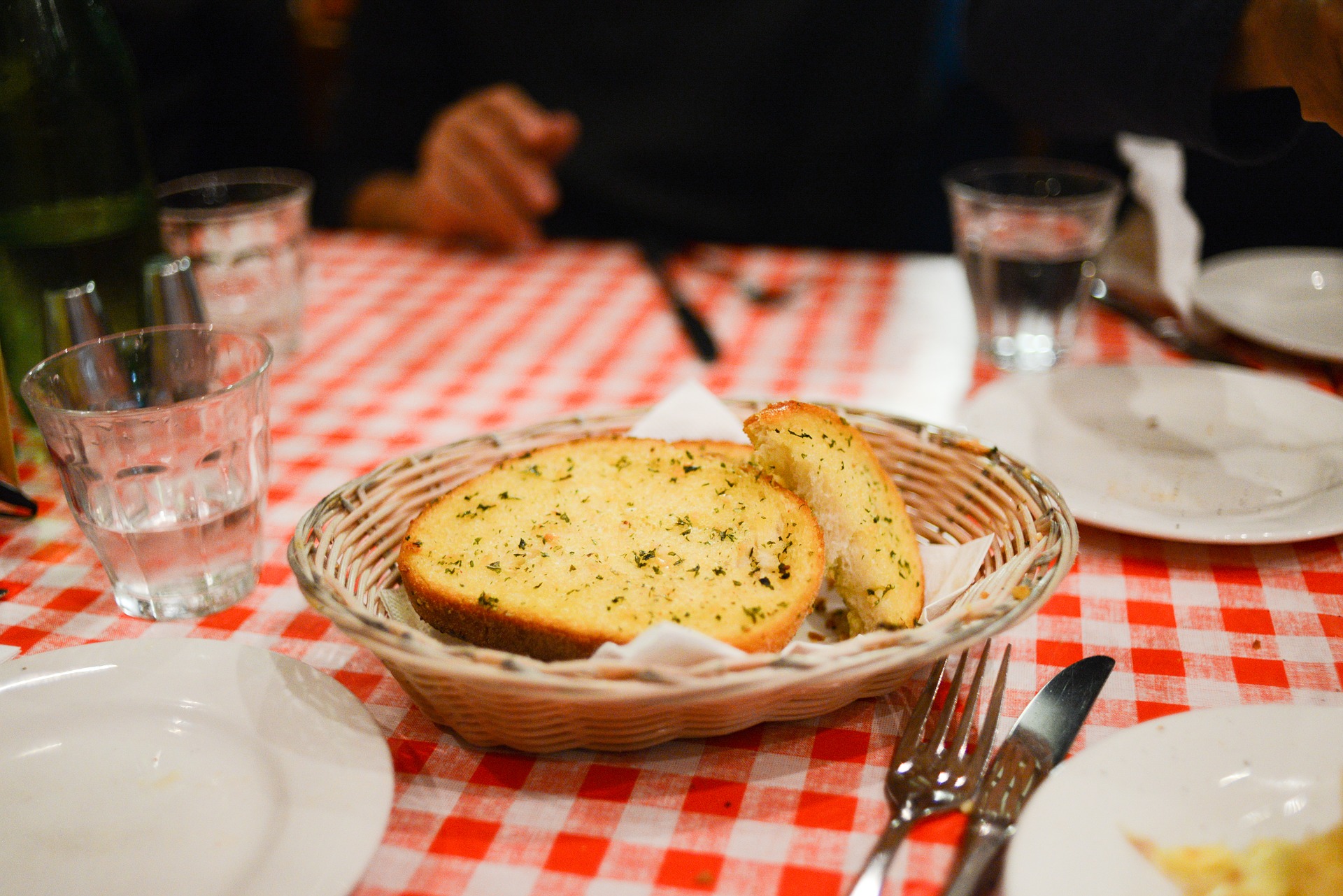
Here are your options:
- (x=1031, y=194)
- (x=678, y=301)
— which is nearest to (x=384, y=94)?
(x=678, y=301)

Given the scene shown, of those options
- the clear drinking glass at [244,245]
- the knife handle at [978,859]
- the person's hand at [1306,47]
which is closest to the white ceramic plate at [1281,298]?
the person's hand at [1306,47]

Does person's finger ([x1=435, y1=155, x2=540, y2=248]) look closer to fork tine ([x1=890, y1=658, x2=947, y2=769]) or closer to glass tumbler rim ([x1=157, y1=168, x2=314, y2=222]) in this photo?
glass tumbler rim ([x1=157, y1=168, x2=314, y2=222])

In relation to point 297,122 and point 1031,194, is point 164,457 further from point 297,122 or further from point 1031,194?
point 297,122

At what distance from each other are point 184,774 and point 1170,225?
143 cm

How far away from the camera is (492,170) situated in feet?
6.57

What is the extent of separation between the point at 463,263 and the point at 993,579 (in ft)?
4.83

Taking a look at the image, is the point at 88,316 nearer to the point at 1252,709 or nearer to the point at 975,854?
the point at 975,854

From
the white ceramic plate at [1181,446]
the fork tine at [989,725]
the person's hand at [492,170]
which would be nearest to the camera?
the fork tine at [989,725]

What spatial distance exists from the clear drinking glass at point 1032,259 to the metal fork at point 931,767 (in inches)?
32.5

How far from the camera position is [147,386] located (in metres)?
0.91

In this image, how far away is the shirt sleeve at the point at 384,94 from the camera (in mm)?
2580

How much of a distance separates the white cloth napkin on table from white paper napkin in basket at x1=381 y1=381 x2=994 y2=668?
82 centimetres

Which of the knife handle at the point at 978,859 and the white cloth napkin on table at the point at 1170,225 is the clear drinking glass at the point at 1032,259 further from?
the knife handle at the point at 978,859

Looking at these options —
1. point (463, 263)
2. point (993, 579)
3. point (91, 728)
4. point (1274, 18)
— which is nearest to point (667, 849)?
point (993, 579)
